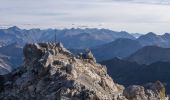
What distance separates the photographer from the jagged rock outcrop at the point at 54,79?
48312 mm

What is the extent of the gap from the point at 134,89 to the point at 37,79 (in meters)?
12.9

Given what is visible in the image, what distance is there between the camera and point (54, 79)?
2008 inches

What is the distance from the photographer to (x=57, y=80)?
50500 mm

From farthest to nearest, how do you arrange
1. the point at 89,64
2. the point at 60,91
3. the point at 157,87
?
the point at 157,87, the point at 89,64, the point at 60,91

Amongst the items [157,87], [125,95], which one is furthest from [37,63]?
[157,87]

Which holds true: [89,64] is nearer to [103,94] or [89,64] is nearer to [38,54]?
[38,54]

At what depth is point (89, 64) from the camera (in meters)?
61.9

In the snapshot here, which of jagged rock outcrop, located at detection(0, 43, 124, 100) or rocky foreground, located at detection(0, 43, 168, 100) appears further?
rocky foreground, located at detection(0, 43, 168, 100)

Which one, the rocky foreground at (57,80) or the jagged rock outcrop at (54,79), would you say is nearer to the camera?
the jagged rock outcrop at (54,79)

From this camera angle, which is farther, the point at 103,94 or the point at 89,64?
the point at 89,64

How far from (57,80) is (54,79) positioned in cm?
62

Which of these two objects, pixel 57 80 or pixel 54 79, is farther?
pixel 54 79

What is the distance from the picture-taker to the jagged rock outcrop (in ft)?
159

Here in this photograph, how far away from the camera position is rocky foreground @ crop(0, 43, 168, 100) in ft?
159
